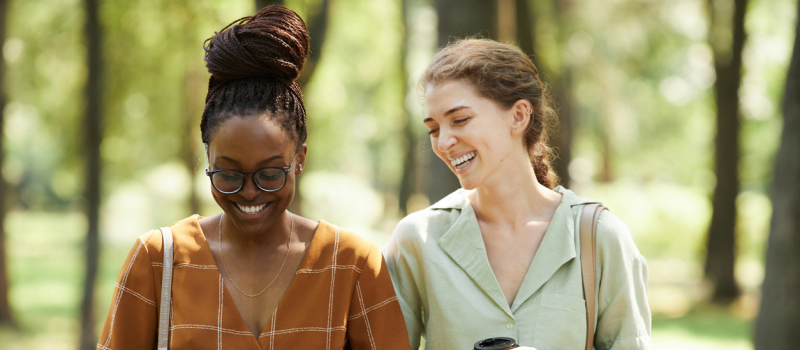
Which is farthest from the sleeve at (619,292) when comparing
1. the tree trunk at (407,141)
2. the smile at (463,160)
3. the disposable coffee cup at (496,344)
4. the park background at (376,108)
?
the tree trunk at (407,141)

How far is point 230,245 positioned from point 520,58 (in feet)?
4.40

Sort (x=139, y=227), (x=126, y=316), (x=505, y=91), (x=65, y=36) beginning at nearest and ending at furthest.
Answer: (x=126, y=316) < (x=505, y=91) < (x=65, y=36) < (x=139, y=227)

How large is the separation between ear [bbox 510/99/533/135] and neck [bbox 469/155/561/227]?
120mm

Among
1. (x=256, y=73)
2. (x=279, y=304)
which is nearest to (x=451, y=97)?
(x=256, y=73)

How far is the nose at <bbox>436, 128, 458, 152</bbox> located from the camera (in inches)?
101

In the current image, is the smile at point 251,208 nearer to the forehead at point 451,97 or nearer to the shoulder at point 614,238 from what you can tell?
the forehead at point 451,97

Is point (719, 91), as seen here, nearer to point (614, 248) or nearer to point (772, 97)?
point (772, 97)

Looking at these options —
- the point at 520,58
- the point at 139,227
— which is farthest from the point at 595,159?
the point at 520,58

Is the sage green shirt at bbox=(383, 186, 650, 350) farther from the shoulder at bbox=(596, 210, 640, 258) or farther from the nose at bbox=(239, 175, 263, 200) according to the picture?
the nose at bbox=(239, 175, 263, 200)

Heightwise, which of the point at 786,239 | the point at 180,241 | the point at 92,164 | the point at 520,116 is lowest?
the point at 180,241

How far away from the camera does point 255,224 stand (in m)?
2.29

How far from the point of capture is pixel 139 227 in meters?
25.1

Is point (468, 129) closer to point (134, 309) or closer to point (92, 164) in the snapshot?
point (134, 309)

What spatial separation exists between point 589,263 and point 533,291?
231 mm
